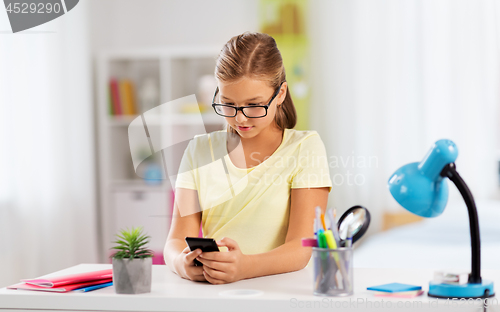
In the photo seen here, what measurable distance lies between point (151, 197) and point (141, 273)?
7.69 ft

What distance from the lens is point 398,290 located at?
31.8 inches

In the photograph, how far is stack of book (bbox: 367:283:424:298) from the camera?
800 millimetres

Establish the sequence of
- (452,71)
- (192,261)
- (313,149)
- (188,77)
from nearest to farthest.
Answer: (192,261)
(313,149)
(452,71)
(188,77)

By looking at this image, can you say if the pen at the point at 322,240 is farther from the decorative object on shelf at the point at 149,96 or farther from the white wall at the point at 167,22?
the white wall at the point at 167,22

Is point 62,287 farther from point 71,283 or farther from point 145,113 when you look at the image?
point 145,113

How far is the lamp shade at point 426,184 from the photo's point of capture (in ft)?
2.59

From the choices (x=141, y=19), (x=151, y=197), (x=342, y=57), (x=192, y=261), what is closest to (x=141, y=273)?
(x=192, y=261)

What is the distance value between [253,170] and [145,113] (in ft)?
6.57

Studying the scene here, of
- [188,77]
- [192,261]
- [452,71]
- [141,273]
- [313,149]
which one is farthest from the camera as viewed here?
[188,77]

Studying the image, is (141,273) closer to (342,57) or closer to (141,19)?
(342,57)

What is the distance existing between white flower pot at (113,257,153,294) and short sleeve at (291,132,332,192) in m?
0.45

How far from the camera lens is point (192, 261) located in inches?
37.6

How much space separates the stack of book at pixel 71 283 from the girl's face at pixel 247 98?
16.3 inches

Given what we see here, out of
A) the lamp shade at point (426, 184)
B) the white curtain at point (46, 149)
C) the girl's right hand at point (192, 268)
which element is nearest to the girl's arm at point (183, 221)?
the girl's right hand at point (192, 268)
